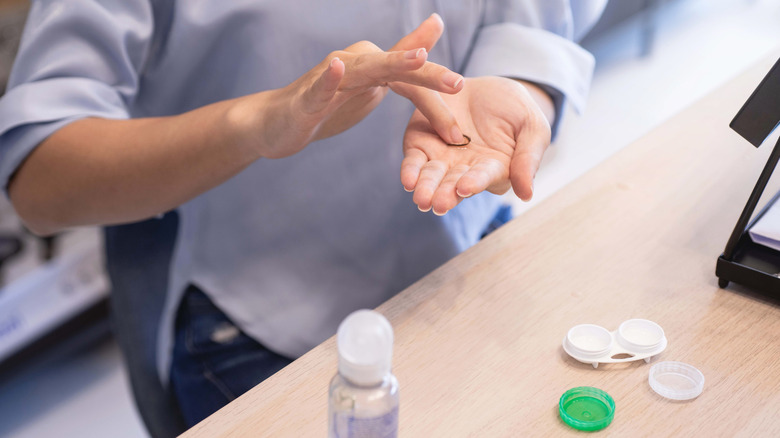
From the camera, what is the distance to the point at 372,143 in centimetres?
94

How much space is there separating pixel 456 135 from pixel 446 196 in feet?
0.44

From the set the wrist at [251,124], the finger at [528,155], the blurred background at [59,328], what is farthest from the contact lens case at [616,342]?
the blurred background at [59,328]

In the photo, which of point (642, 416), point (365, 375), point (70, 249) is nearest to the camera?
point (365, 375)

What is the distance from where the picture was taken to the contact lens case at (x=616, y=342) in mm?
610

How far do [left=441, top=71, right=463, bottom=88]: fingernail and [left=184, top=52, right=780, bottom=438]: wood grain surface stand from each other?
0.21 meters

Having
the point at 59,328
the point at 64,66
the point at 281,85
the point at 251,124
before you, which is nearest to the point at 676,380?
the point at 251,124

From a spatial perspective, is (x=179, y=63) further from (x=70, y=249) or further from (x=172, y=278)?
(x=70, y=249)

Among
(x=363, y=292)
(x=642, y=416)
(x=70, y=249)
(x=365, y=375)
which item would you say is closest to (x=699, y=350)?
(x=642, y=416)

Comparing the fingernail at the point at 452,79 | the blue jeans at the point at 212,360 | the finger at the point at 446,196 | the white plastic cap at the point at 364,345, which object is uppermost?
the fingernail at the point at 452,79

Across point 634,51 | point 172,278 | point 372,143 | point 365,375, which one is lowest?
point 634,51

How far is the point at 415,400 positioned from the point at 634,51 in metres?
3.07

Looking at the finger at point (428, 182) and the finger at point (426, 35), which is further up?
the finger at point (426, 35)

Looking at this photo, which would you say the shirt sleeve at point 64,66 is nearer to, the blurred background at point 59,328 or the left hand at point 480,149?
the left hand at point 480,149

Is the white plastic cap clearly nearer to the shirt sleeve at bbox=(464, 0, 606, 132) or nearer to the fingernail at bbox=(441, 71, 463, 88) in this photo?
the fingernail at bbox=(441, 71, 463, 88)
